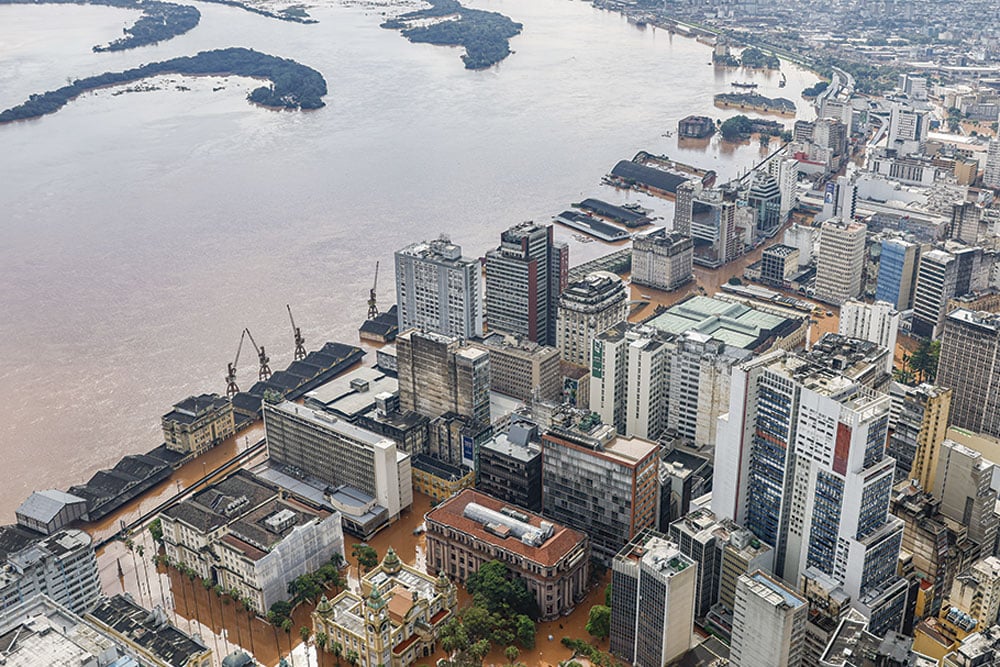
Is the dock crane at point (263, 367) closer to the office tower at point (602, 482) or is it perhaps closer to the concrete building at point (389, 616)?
the concrete building at point (389, 616)

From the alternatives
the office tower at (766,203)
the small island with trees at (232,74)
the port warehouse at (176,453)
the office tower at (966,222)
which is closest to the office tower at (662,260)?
the office tower at (766,203)

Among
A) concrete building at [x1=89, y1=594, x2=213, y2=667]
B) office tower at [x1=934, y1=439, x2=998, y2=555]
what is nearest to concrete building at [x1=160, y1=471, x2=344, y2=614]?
concrete building at [x1=89, y1=594, x2=213, y2=667]

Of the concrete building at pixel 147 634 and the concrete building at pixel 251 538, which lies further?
the concrete building at pixel 251 538

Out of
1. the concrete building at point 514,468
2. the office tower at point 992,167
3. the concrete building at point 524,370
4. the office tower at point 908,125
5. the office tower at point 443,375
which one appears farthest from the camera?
the office tower at point 908,125

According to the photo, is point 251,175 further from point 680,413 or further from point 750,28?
point 750,28

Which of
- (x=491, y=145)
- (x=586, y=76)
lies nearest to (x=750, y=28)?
(x=586, y=76)

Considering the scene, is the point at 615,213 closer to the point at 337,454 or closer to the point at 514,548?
the point at 337,454

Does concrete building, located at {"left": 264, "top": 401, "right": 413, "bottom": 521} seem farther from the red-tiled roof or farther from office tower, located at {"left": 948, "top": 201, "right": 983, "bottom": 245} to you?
office tower, located at {"left": 948, "top": 201, "right": 983, "bottom": 245}
